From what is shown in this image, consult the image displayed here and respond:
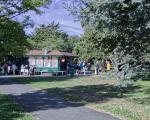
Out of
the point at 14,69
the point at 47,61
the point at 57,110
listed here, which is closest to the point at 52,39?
the point at 47,61

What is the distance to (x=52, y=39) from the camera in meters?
85.4

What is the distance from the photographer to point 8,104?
20.3 m

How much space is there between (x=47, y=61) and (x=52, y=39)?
23344 mm

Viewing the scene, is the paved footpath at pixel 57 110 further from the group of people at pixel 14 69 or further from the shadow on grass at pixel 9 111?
the group of people at pixel 14 69

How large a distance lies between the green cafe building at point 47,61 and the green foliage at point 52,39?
1056 cm

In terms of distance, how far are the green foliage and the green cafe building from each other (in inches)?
416

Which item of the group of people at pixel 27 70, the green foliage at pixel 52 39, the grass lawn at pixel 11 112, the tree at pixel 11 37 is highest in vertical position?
the green foliage at pixel 52 39

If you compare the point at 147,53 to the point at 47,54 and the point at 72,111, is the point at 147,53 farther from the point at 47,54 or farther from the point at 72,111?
the point at 47,54

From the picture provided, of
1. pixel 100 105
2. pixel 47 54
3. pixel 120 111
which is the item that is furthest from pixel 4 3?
pixel 47 54

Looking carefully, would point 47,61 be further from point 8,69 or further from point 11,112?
point 11,112

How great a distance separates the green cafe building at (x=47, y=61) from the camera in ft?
200

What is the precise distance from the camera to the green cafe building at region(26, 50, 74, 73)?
2398 inches

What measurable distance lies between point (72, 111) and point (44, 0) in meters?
9.53

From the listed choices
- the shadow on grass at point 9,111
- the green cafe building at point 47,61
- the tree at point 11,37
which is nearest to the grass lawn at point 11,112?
the shadow on grass at point 9,111
